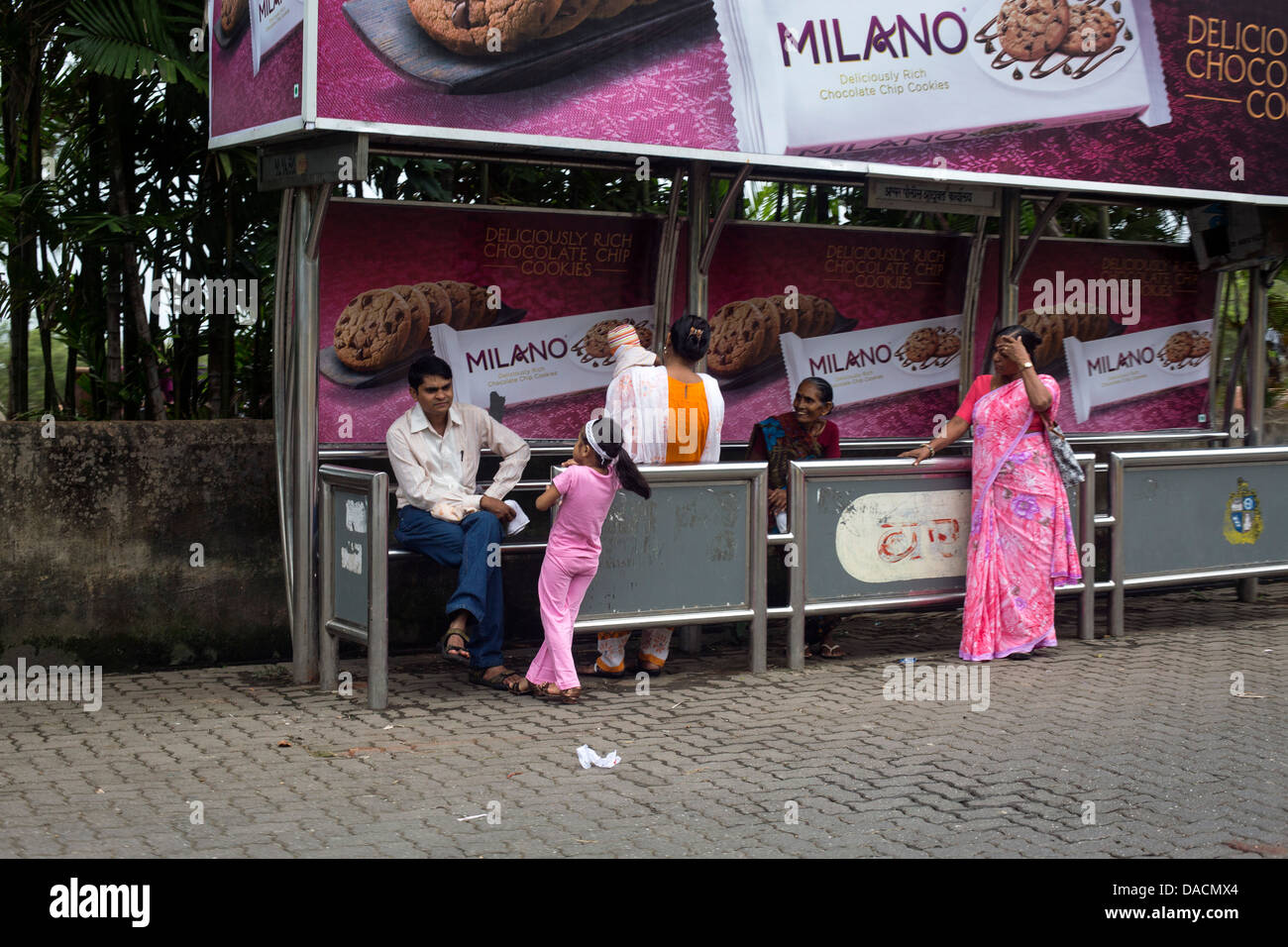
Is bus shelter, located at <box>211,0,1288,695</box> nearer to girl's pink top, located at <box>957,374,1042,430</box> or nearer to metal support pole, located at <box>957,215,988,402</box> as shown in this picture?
metal support pole, located at <box>957,215,988,402</box>

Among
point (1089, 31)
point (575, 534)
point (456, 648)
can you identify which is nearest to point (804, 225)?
point (1089, 31)

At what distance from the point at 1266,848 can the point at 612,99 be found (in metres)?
4.25

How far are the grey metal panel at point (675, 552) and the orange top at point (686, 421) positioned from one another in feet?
0.75

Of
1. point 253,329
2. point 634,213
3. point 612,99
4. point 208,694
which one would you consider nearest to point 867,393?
point 634,213

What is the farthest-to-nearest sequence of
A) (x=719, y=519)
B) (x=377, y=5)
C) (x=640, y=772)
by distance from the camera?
(x=719, y=519) < (x=377, y=5) < (x=640, y=772)

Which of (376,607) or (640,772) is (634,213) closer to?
(376,607)

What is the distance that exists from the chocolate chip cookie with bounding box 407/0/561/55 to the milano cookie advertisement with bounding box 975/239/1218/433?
13.7 ft

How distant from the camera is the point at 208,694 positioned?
6984mm

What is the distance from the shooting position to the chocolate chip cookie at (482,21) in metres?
6.65

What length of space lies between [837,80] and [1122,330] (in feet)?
11.3

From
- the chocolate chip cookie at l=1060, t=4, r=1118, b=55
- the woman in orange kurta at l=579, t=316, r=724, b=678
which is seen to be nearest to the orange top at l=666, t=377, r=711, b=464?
the woman in orange kurta at l=579, t=316, r=724, b=678

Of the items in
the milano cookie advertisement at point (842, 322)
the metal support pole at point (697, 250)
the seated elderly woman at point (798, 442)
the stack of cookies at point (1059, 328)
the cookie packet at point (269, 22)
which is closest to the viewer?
the cookie packet at point (269, 22)

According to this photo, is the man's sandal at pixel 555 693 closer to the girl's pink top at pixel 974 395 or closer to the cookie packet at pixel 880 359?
the girl's pink top at pixel 974 395

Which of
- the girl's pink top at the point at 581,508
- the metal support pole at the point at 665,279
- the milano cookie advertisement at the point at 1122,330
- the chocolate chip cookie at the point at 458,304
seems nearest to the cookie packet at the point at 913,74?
the metal support pole at the point at 665,279
